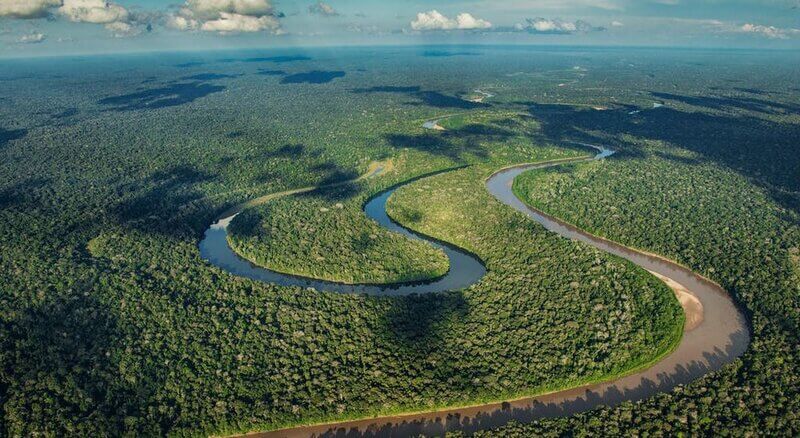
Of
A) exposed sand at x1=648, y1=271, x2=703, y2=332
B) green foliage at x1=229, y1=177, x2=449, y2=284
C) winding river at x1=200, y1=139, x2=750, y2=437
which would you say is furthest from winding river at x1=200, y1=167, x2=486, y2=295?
exposed sand at x1=648, y1=271, x2=703, y2=332

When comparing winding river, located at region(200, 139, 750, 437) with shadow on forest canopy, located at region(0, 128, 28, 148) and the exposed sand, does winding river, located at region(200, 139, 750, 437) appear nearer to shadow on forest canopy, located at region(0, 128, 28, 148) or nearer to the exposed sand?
the exposed sand

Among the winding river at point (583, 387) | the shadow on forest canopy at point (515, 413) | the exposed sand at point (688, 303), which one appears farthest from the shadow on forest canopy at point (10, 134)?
the exposed sand at point (688, 303)

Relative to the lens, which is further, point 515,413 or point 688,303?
point 688,303

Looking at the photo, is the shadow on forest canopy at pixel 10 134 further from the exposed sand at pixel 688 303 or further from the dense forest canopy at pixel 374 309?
the exposed sand at pixel 688 303

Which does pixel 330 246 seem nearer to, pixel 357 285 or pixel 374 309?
pixel 357 285

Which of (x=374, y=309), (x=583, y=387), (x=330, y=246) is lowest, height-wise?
(x=583, y=387)

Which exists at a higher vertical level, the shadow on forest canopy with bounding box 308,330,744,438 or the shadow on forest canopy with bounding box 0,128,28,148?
the shadow on forest canopy with bounding box 0,128,28,148

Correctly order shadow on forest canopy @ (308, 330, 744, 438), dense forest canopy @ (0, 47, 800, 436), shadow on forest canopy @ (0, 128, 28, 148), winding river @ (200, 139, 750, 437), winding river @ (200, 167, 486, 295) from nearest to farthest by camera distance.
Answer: shadow on forest canopy @ (308, 330, 744, 438) < dense forest canopy @ (0, 47, 800, 436) < winding river @ (200, 139, 750, 437) < winding river @ (200, 167, 486, 295) < shadow on forest canopy @ (0, 128, 28, 148)

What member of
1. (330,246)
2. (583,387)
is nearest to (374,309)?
(330,246)
